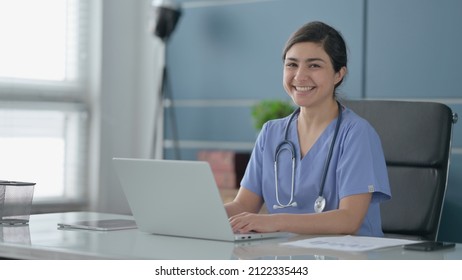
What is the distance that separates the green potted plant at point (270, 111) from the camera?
405 cm

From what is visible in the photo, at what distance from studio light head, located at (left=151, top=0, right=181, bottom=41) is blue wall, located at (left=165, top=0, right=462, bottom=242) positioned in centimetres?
17

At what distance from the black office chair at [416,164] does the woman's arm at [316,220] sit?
18.9 inches

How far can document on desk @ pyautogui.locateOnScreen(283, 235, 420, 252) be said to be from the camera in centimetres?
186

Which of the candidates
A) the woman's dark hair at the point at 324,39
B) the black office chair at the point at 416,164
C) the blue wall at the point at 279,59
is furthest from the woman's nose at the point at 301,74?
the blue wall at the point at 279,59

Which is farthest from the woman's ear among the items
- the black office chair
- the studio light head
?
the studio light head

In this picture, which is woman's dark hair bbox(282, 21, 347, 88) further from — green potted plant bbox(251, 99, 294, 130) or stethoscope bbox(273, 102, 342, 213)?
green potted plant bbox(251, 99, 294, 130)

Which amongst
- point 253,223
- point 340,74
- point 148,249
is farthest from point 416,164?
point 148,249

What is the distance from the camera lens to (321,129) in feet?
8.08

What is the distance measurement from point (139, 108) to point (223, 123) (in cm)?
66

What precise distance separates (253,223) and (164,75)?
115 inches

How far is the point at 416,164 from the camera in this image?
2.74 meters

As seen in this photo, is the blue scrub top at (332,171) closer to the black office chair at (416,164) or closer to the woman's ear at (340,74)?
the woman's ear at (340,74)

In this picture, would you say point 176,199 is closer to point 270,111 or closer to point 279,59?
point 270,111
